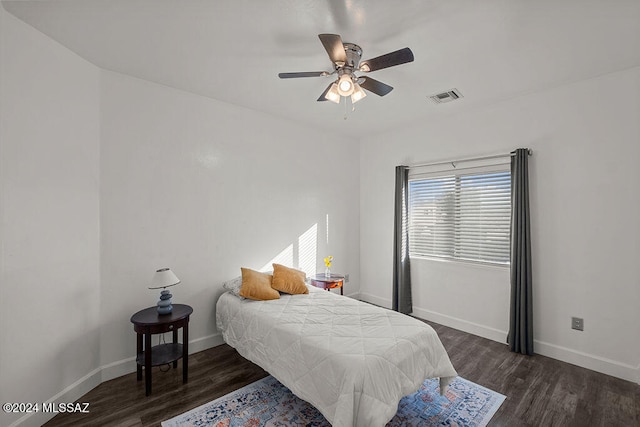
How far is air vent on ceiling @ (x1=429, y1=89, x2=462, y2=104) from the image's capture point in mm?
3021

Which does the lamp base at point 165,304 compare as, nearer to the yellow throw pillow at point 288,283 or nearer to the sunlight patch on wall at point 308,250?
the yellow throw pillow at point 288,283

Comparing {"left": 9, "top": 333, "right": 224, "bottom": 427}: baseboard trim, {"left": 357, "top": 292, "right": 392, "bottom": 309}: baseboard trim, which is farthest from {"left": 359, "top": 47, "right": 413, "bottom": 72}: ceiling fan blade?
{"left": 357, "top": 292, "right": 392, "bottom": 309}: baseboard trim

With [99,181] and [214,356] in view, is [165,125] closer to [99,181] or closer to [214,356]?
[99,181]

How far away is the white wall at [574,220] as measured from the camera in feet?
8.54

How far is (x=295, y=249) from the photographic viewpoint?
396 centimetres

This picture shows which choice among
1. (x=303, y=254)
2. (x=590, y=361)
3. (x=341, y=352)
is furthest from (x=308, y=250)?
(x=590, y=361)

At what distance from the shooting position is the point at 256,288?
2.94 metres

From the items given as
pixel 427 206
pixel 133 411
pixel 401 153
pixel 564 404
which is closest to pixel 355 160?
pixel 401 153

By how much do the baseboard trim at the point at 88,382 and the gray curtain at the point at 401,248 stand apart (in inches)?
103

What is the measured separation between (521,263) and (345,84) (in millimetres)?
2590

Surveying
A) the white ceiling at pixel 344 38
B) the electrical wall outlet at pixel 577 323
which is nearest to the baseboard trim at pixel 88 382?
the white ceiling at pixel 344 38

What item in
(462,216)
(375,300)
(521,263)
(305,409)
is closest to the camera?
(305,409)

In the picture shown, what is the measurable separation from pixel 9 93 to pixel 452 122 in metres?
4.17

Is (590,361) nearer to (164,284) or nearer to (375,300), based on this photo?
(375,300)
